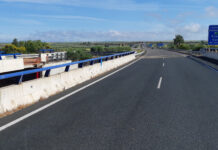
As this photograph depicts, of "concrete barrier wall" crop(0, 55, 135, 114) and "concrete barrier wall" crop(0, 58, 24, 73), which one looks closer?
"concrete barrier wall" crop(0, 55, 135, 114)

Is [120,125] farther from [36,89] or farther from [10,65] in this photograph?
[10,65]

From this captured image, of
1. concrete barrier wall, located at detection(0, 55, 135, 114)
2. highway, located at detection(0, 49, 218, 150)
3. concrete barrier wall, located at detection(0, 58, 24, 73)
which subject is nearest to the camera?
highway, located at detection(0, 49, 218, 150)

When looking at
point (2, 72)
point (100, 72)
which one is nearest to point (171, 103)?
point (100, 72)

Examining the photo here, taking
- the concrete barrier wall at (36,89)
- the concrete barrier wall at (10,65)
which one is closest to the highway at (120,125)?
the concrete barrier wall at (36,89)

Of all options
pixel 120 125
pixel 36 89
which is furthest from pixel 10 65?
pixel 120 125

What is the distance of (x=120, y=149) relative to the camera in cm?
403

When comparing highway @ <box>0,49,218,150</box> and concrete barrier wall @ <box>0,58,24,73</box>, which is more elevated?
concrete barrier wall @ <box>0,58,24,73</box>

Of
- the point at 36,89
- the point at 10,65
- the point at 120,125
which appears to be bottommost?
the point at 120,125

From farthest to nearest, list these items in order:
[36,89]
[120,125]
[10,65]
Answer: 1. [10,65]
2. [36,89]
3. [120,125]

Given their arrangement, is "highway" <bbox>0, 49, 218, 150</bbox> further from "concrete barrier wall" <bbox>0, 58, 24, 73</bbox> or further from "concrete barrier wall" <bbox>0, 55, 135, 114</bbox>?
"concrete barrier wall" <bbox>0, 58, 24, 73</bbox>

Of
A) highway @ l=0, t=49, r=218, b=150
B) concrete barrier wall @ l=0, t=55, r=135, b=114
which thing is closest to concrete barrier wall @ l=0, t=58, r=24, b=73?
concrete barrier wall @ l=0, t=55, r=135, b=114

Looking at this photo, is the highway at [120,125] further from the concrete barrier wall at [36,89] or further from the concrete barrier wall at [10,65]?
the concrete barrier wall at [10,65]

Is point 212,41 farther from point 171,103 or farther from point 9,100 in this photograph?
point 9,100

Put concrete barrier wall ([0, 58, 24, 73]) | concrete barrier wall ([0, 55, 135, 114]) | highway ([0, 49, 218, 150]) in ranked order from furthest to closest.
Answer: concrete barrier wall ([0, 58, 24, 73])
concrete barrier wall ([0, 55, 135, 114])
highway ([0, 49, 218, 150])
